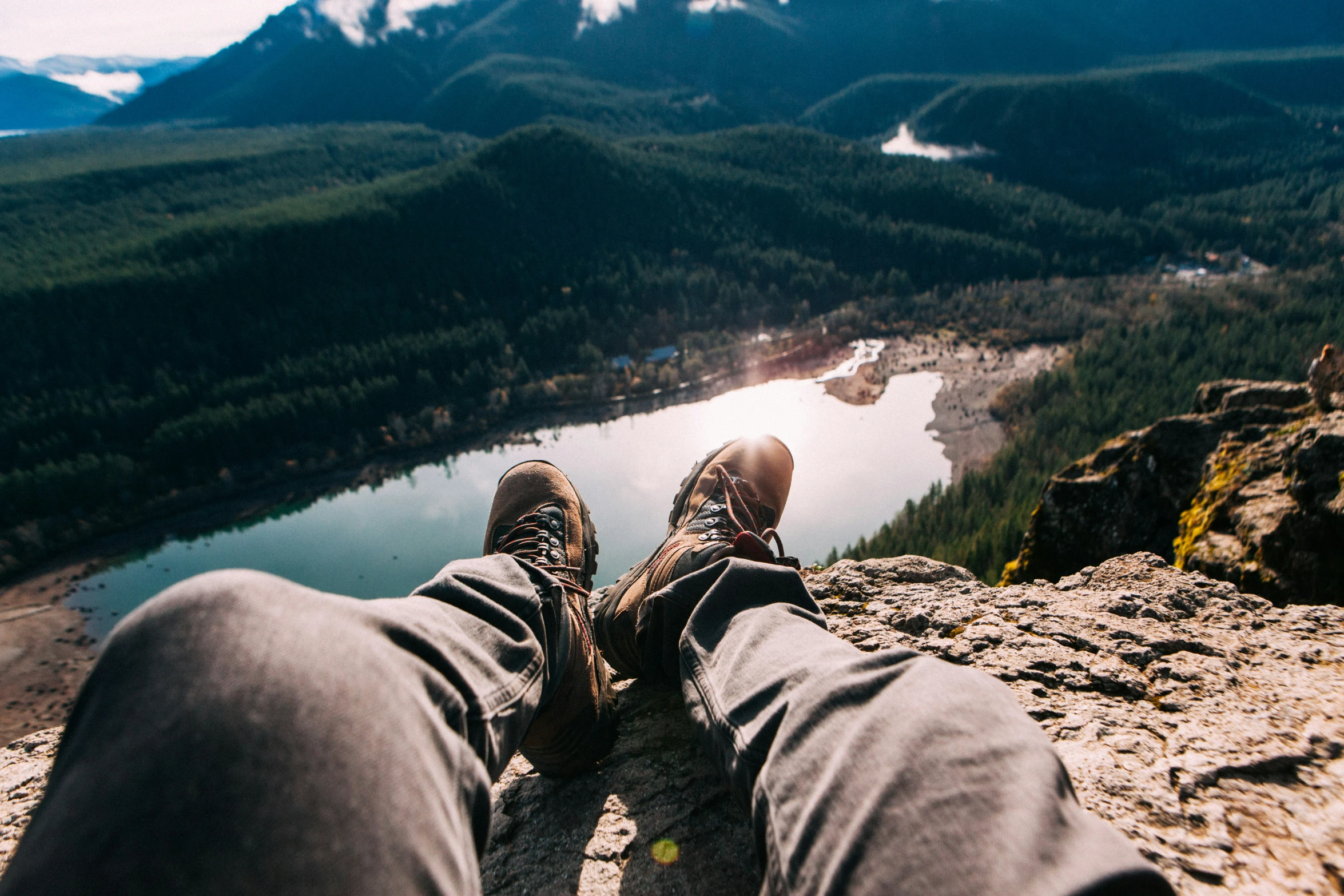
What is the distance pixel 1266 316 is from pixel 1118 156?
2695 inches

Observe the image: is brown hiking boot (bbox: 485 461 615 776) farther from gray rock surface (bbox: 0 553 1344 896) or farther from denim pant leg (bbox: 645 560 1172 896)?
denim pant leg (bbox: 645 560 1172 896)

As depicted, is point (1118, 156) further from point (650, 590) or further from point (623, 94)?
point (650, 590)

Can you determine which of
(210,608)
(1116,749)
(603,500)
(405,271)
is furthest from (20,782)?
(405,271)

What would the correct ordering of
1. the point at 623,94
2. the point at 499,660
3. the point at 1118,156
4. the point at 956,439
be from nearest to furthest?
the point at 499,660, the point at 956,439, the point at 1118,156, the point at 623,94

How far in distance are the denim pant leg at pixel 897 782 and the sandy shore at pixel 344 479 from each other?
16.2 m

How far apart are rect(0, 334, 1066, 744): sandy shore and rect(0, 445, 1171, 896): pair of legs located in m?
16.0

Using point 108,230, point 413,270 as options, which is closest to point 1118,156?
point 413,270

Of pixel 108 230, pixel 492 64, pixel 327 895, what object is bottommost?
pixel 327 895

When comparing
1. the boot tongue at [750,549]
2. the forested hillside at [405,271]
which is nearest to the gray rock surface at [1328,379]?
the boot tongue at [750,549]

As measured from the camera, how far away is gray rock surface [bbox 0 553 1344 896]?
1089 millimetres

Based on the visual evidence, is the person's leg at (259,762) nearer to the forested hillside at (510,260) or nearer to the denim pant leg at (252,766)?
the denim pant leg at (252,766)

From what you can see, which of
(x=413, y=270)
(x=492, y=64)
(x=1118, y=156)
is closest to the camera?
(x=413, y=270)

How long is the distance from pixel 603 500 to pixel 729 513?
18.6 m

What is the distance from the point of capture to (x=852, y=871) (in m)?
0.87
